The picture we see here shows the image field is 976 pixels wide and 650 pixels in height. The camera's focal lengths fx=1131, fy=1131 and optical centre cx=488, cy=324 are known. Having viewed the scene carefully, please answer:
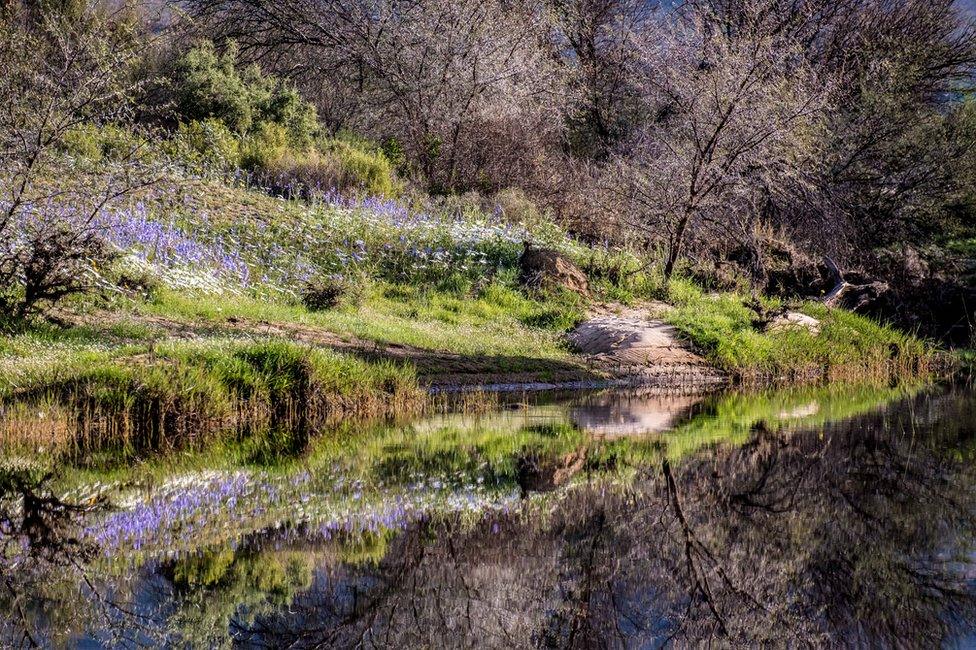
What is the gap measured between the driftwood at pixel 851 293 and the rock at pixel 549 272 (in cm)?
520

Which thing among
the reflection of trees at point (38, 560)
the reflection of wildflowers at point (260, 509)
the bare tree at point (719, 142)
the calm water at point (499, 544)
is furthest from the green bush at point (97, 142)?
the reflection of wildflowers at point (260, 509)

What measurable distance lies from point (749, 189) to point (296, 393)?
546 inches

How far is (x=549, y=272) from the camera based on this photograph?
21.9 m

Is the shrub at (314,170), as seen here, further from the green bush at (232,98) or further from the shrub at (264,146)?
the green bush at (232,98)

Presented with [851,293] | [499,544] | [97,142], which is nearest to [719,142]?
[851,293]

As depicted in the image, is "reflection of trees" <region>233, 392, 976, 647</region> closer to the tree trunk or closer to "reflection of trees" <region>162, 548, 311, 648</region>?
"reflection of trees" <region>162, 548, 311, 648</region>

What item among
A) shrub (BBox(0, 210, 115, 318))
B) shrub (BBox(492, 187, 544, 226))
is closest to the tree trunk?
shrub (BBox(492, 187, 544, 226))

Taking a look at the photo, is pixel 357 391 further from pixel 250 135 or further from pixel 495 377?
pixel 250 135

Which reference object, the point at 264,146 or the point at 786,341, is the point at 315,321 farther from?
the point at 264,146

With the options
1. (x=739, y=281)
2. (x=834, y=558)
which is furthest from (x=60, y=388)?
(x=739, y=281)

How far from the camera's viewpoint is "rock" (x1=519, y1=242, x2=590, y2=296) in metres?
Result: 21.8

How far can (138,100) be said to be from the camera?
2866 centimetres

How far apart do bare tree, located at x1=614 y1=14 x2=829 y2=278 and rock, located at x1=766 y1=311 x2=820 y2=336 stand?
263cm

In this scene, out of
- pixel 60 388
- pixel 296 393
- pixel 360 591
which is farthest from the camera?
pixel 296 393
